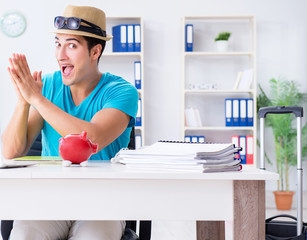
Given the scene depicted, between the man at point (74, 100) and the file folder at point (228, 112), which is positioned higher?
the man at point (74, 100)

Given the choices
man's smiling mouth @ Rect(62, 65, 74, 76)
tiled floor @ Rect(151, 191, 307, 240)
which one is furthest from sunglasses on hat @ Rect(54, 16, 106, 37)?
tiled floor @ Rect(151, 191, 307, 240)

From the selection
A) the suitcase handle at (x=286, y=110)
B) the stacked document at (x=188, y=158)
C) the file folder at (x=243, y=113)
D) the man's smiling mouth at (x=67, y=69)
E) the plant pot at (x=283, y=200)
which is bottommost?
the plant pot at (x=283, y=200)

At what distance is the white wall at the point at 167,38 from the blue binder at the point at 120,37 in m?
0.31

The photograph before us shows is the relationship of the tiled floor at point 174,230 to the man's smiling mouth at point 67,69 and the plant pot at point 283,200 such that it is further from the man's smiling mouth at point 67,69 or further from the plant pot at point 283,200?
the man's smiling mouth at point 67,69

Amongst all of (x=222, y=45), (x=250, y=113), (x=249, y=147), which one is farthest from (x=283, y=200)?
(x=222, y=45)

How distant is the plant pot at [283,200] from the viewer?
14.4 feet

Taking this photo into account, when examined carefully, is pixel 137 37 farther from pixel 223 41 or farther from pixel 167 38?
pixel 223 41

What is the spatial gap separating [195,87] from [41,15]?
1.85 meters

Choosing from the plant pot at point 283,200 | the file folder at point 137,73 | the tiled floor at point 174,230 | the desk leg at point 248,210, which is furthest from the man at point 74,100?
the plant pot at point 283,200

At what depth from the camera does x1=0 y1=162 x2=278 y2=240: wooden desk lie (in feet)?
3.19

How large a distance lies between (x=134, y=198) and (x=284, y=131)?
12.5 ft

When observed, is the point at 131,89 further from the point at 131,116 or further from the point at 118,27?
the point at 118,27

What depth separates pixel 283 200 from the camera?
173 inches

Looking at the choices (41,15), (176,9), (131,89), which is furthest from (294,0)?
(131,89)
